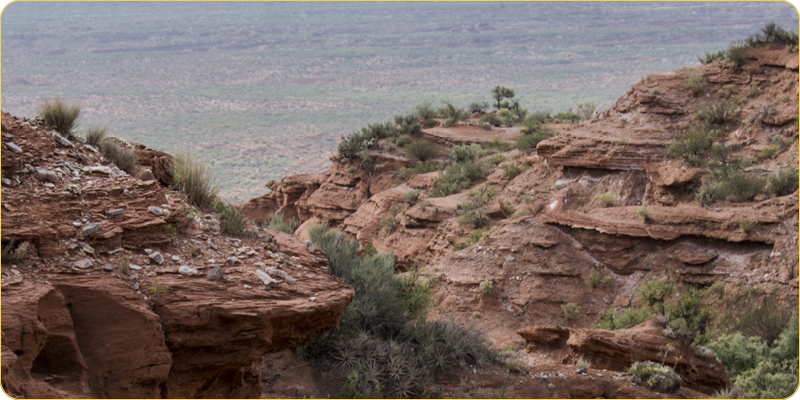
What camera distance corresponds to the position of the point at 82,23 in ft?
272

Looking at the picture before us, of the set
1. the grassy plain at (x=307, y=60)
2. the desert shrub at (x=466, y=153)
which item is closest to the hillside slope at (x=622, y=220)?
the desert shrub at (x=466, y=153)

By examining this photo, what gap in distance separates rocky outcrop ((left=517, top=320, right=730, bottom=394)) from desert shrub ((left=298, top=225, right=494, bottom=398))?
1707mm

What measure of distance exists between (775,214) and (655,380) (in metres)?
6.55

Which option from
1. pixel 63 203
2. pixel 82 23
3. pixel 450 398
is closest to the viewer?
pixel 63 203

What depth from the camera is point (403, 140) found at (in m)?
24.1

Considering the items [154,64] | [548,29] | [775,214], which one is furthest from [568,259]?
[548,29]

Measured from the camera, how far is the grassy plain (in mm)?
57375

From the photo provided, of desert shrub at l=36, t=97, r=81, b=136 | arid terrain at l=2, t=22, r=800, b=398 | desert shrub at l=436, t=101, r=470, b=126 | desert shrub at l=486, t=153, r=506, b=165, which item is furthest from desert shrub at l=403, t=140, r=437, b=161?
desert shrub at l=36, t=97, r=81, b=136

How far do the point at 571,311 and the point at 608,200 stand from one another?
11.6 feet

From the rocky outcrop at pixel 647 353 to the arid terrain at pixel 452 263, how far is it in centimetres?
3

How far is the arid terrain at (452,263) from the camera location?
174 inches

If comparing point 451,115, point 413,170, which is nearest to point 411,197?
point 413,170

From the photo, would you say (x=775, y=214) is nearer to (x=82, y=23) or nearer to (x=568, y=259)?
(x=568, y=259)

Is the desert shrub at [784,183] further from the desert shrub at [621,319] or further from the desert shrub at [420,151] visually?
the desert shrub at [420,151]
